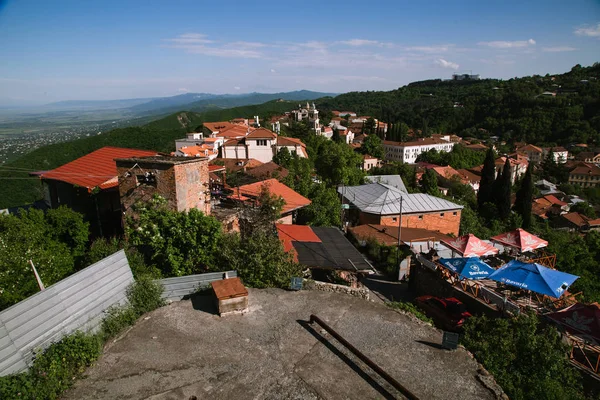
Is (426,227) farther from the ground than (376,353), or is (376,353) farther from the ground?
(376,353)

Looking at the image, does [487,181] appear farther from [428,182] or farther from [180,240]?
[180,240]

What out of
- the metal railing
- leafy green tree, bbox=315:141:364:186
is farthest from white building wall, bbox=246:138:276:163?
the metal railing

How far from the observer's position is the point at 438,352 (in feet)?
20.7

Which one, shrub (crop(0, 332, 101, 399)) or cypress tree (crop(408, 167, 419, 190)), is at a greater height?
shrub (crop(0, 332, 101, 399))

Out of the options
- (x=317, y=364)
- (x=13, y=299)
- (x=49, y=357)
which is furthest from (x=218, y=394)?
(x=13, y=299)

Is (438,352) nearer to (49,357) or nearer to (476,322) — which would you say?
(476,322)

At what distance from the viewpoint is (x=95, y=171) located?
46.1ft

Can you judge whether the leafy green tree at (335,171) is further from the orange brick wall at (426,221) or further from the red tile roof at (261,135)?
the red tile roof at (261,135)

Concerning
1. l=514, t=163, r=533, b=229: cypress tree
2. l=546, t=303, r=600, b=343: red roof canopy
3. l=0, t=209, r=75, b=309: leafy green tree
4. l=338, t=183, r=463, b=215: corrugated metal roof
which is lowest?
l=514, t=163, r=533, b=229: cypress tree

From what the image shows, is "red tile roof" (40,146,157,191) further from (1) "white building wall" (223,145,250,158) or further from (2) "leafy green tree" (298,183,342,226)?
(1) "white building wall" (223,145,250,158)

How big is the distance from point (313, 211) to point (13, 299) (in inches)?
546

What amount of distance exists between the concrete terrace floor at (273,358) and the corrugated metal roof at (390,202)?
16311 mm

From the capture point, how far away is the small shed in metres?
7.04

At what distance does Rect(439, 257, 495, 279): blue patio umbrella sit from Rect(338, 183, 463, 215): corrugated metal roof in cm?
982
